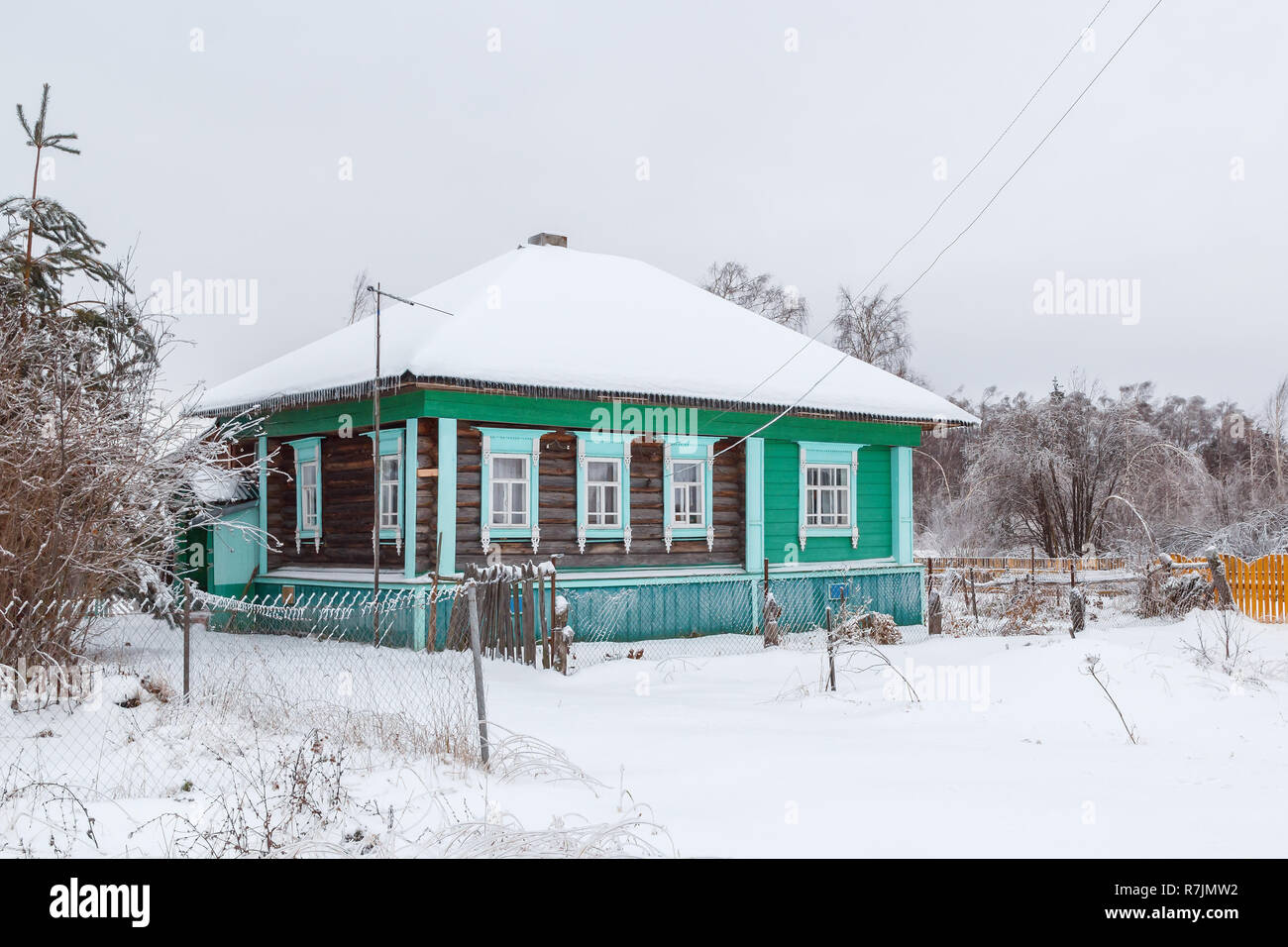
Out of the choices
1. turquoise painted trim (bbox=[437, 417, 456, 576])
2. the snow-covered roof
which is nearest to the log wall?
turquoise painted trim (bbox=[437, 417, 456, 576])

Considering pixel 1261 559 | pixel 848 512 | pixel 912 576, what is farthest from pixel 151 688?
pixel 1261 559

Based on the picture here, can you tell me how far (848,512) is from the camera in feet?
63.2

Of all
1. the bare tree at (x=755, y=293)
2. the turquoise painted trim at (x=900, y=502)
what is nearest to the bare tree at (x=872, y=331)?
the bare tree at (x=755, y=293)

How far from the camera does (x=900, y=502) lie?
19828 mm

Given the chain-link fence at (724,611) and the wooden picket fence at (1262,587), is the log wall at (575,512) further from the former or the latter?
the wooden picket fence at (1262,587)

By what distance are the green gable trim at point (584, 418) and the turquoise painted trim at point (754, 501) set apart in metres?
0.30

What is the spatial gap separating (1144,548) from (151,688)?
23.4m

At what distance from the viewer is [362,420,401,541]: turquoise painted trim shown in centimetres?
1523

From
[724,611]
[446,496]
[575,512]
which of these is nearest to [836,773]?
[446,496]

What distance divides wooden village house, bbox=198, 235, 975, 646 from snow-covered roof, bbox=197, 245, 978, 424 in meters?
0.05

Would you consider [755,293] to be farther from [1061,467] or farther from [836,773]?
[836,773]

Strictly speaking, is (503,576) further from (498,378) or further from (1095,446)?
(1095,446)

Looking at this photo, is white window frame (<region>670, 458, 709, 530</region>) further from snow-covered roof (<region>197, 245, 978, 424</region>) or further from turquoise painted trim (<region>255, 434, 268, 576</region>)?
turquoise painted trim (<region>255, 434, 268, 576</region>)

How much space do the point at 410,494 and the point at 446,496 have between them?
524mm
